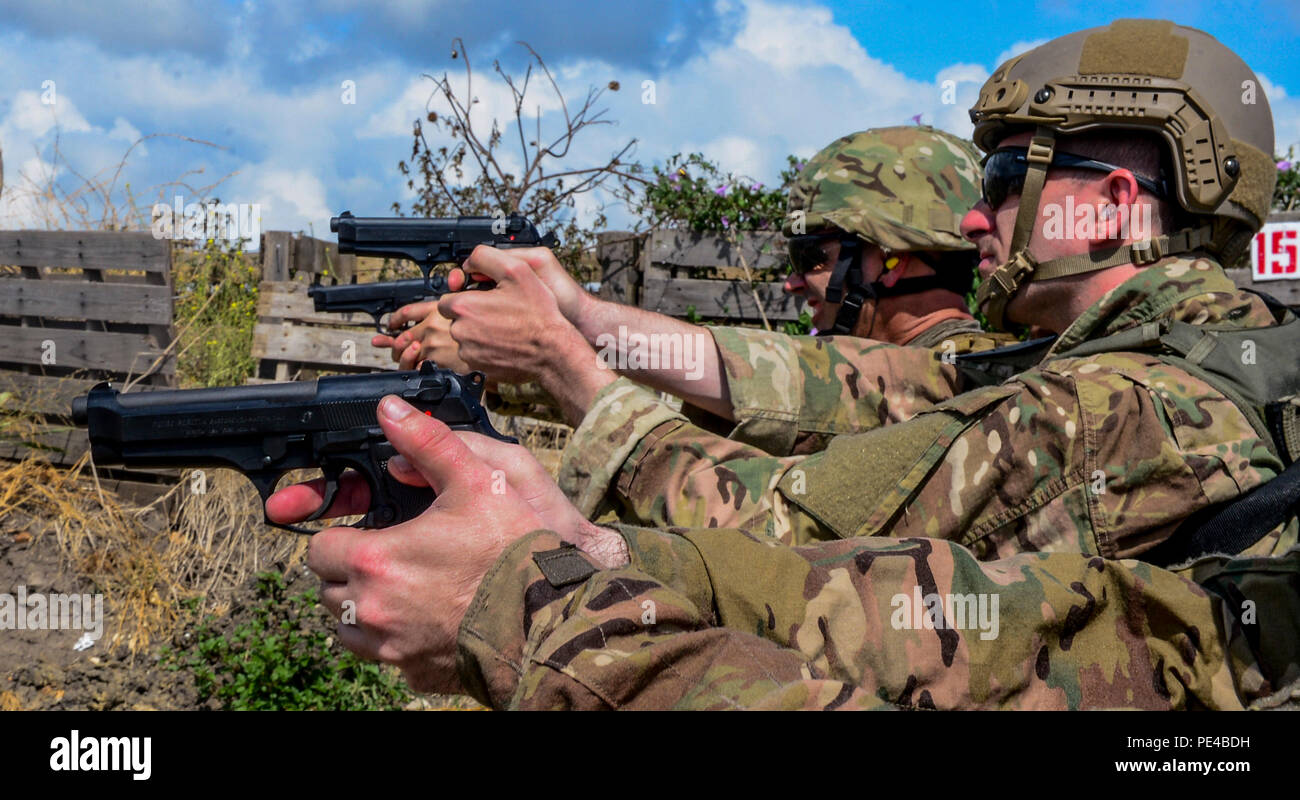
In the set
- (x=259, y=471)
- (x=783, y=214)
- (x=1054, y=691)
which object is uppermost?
(x=783, y=214)

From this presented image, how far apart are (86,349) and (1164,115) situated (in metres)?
8.49

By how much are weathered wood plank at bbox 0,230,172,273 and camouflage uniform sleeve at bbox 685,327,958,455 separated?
254 inches

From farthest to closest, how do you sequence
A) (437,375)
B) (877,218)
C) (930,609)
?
(877,218), (437,375), (930,609)

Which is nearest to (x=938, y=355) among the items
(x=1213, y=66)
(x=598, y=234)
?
(x=1213, y=66)

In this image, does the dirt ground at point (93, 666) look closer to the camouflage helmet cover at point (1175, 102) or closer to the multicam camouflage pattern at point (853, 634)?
the multicam camouflage pattern at point (853, 634)

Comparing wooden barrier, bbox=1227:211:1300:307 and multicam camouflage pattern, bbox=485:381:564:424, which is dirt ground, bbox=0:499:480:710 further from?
wooden barrier, bbox=1227:211:1300:307

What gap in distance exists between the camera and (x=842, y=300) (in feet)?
14.9

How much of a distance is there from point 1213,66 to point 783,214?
4.80 m

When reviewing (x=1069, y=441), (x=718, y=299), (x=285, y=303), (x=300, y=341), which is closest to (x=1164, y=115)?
(x=1069, y=441)

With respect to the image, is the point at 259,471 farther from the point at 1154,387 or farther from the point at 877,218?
the point at 877,218

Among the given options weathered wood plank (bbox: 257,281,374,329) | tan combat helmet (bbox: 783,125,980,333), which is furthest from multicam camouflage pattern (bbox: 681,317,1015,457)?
weathered wood plank (bbox: 257,281,374,329)

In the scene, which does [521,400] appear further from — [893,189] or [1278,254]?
[1278,254]

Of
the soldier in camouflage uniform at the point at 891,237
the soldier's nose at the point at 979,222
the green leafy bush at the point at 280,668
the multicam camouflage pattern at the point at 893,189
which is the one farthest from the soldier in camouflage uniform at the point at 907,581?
the green leafy bush at the point at 280,668

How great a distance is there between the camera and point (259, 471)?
7.52ft
